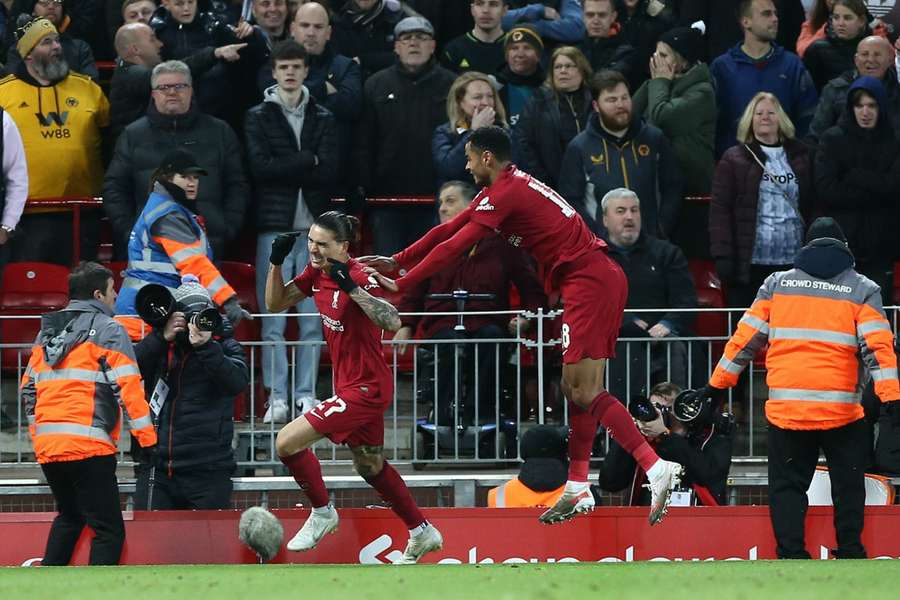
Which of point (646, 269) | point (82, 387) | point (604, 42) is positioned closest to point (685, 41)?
point (604, 42)

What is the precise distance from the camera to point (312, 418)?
35.0 ft

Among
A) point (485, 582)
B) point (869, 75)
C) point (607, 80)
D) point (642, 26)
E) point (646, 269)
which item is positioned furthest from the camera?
point (642, 26)

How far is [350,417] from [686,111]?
4.49 meters

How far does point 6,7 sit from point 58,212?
85.5 inches

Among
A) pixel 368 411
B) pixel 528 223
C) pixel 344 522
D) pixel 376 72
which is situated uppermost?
pixel 376 72

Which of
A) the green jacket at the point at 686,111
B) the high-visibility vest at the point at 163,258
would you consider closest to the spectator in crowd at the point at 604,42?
the green jacket at the point at 686,111

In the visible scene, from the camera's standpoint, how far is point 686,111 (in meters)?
14.0

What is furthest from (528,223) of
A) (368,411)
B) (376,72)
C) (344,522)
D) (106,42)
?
(106,42)

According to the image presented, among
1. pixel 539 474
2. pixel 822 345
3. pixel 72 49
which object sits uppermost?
pixel 72 49

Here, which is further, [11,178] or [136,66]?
[136,66]

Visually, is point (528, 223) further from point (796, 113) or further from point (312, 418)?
point (796, 113)

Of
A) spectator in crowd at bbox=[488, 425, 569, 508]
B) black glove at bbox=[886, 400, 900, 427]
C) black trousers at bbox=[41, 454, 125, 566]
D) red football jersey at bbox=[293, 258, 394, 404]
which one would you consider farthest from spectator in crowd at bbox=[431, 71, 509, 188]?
black glove at bbox=[886, 400, 900, 427]

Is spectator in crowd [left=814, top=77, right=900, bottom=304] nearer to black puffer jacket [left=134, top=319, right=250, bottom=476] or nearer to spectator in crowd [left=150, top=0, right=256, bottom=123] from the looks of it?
spectator in crowd [left=150, top=0, right=256, bottom=123]

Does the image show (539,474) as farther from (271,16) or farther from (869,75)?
(271,16)
